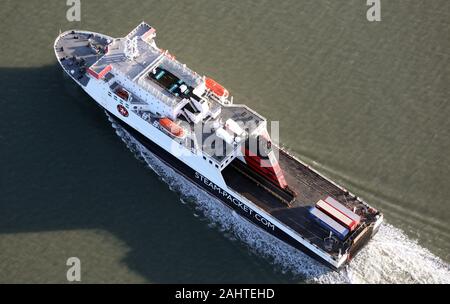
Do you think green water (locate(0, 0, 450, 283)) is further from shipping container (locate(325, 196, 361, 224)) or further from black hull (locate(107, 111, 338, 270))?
shipping container (locate(325, 196, 361, 224))

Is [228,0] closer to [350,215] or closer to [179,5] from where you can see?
[179,5]

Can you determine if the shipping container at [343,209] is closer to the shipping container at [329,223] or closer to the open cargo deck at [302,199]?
the open cargo deck at [302,199]

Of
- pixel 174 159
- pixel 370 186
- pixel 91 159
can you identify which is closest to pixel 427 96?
pixel 370 186

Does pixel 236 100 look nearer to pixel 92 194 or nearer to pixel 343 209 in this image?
pixel 343 209

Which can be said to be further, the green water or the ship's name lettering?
the ship's name lettering
